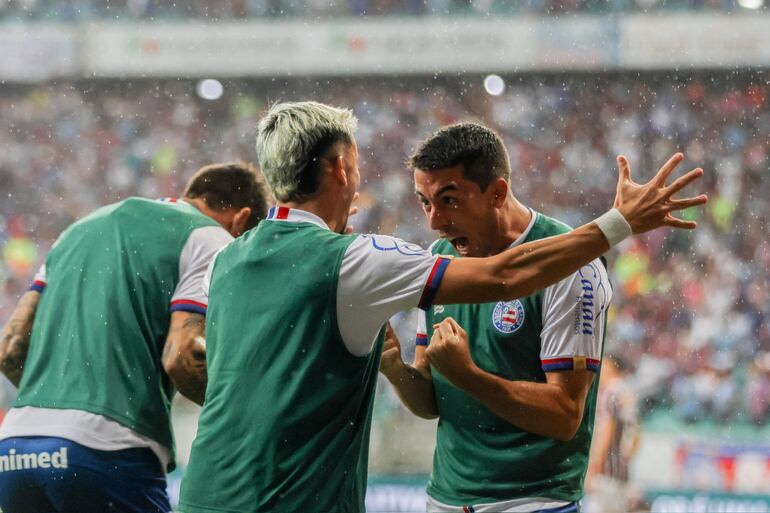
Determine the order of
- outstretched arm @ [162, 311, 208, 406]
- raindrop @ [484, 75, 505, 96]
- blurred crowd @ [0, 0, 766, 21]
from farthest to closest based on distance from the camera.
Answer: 1. blurred crowd @ [0, 0, 766, 21]
2. raindrop @ [484, 75, 505, 96]
3. outstretched arm @ [162, 311, 208, 406]

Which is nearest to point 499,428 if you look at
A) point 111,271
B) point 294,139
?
point 294,139

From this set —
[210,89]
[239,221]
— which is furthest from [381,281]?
[210,89]

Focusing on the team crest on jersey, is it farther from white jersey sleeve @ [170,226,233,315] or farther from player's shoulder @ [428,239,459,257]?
white jersey sleeve @ [170,226,233,315]

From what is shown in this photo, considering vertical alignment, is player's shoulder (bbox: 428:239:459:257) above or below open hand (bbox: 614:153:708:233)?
below

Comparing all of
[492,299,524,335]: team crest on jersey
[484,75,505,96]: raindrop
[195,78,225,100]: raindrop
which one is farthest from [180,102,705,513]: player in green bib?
[195,78,225,100]: raindrop

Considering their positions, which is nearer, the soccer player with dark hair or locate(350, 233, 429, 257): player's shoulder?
locate(350, 233, 429, 257): player's shoulder

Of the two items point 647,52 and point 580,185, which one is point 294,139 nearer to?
point 580,185

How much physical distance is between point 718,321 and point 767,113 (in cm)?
346

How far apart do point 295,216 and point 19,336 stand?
1178mm

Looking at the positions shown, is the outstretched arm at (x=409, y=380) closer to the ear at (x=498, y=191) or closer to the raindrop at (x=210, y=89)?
the ear at (x=498, y=191)

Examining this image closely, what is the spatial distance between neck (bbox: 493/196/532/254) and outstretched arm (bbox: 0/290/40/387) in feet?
4.43

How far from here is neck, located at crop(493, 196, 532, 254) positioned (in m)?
2.63

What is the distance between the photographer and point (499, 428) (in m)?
2.57

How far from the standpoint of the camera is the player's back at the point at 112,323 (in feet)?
8.72
